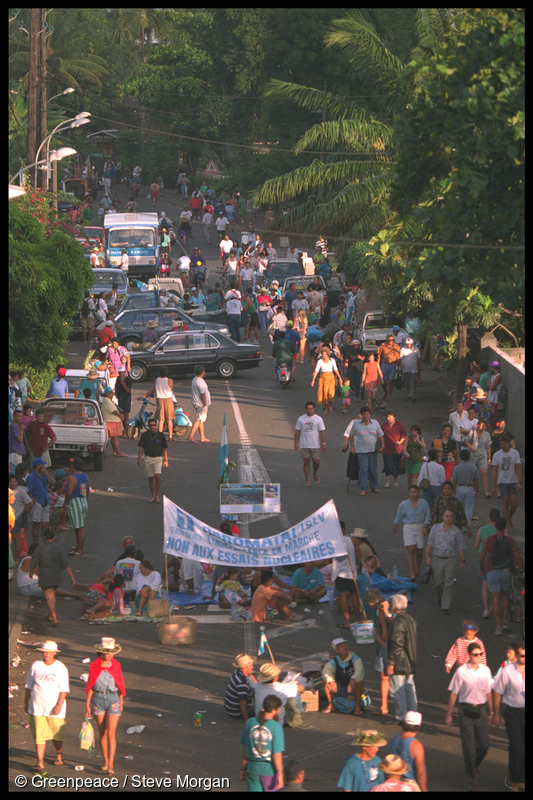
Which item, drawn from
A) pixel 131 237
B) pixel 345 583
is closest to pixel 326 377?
pixel 345 583

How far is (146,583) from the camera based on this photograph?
595 inches

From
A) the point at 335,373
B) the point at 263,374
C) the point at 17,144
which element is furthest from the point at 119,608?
the point at 17,144

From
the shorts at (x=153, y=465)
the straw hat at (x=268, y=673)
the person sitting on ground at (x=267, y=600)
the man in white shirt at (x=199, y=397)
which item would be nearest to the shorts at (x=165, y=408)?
the man in white shirt at (x=199, y=397)

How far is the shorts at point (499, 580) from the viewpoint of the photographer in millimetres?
13711

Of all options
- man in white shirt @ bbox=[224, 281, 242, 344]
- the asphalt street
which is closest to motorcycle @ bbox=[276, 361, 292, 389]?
the asphalt street

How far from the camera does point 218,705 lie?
40.2 feet

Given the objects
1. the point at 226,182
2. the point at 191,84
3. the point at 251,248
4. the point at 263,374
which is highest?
the point at 191,84

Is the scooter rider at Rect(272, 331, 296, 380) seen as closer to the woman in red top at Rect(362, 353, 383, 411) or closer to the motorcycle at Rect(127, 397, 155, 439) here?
the woman in red top at Rect(362, 353, 383, 411)

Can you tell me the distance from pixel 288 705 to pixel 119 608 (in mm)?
4224

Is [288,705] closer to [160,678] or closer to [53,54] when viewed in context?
[160,678]

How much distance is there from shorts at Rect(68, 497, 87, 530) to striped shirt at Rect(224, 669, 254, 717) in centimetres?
588

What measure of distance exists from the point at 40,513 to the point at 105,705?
22.5ft

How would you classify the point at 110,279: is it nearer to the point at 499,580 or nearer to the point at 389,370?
the point at 389,370

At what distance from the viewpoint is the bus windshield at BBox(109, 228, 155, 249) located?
45219 mm
